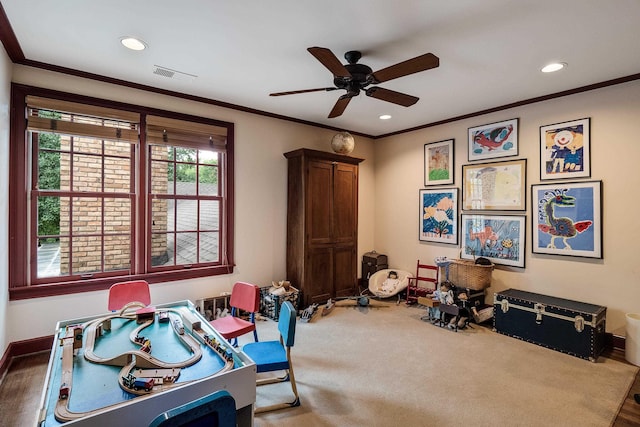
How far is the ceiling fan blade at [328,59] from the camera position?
2.18 m

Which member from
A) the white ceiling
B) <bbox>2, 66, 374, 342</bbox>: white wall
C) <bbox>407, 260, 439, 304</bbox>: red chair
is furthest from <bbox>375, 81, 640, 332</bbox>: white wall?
<bbox>2, 66, 374, 342</bbox>: white wall

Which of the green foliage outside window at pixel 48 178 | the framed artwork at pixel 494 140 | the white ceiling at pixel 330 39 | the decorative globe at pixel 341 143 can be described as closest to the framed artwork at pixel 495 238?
the framed artwork at pixel 494 140

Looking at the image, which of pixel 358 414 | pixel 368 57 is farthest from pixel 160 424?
pixel 368 57

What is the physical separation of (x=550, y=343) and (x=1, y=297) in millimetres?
5050

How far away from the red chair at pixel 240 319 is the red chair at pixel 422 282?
266cm

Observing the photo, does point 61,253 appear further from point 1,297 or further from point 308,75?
point 308,75

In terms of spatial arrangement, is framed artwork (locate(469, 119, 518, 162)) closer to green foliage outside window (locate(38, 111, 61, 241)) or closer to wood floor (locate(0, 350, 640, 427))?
wood floor (locate(0, 350, 640, 427))

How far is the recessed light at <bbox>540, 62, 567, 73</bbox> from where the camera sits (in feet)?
9.61

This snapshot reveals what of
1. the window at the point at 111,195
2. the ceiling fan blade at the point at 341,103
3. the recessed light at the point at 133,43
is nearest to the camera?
the recessed light at the point at 133,43

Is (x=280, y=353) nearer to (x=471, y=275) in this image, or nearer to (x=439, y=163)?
(x=471, y=275)

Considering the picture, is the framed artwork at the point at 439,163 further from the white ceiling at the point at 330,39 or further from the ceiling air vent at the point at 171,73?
the ceiling air vent at the point at 171,73

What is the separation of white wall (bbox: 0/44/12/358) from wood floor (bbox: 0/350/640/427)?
9.1 inches

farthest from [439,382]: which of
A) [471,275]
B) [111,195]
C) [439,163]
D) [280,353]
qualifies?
[111,195]

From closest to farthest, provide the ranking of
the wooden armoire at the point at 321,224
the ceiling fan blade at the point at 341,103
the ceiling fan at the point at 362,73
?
the ceiling fan at the point at 362,73
the ceiling fan blade at the point at 341,103
the wooden armoire at the point at 321,224
